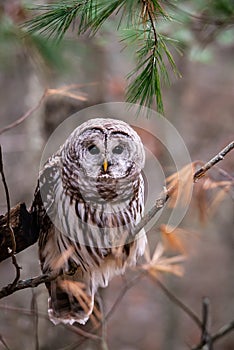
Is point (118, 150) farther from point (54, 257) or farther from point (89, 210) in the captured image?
point (54, 257)

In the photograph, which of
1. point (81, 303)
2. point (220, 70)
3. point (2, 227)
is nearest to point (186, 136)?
point (220, 70)

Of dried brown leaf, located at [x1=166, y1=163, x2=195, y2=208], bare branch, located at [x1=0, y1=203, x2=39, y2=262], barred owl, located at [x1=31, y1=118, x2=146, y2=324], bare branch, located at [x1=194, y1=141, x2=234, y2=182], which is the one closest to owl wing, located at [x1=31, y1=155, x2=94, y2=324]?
barred owl, located at [x1=31, y1=118, x2=146, y2=324]

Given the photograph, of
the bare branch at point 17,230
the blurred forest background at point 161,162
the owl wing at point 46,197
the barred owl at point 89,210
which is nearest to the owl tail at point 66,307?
the barred owl at point 89,210

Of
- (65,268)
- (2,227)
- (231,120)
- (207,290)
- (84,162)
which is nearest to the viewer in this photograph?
(2,227)

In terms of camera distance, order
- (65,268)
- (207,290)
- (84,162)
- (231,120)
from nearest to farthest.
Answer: (84,162)
(65,268)
(231,120)
(207,290)

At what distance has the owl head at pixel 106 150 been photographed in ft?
6.30

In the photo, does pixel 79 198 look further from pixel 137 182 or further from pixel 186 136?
pixel 186 136

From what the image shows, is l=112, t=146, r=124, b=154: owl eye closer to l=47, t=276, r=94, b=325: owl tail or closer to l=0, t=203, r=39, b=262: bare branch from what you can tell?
l=0, t=203, r=39, b=262: bare branch

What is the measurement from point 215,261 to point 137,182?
4.42 metres

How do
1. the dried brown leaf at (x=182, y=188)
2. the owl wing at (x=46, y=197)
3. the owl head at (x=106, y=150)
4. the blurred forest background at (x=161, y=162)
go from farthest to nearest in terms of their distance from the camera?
1. the blurred forest background at (x=161, y=162)
2. the owl wing at (x=46, y=197)
3. the owl head at (x=106, y=150)
4. the dried brown leaf at (x=182, y=188)

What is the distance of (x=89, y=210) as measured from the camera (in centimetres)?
211

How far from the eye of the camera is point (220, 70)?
250 inches

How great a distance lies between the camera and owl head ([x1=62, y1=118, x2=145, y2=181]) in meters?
1.92

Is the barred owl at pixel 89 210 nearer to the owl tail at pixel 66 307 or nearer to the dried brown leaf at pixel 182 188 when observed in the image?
the owl tail at pixel 66 307
